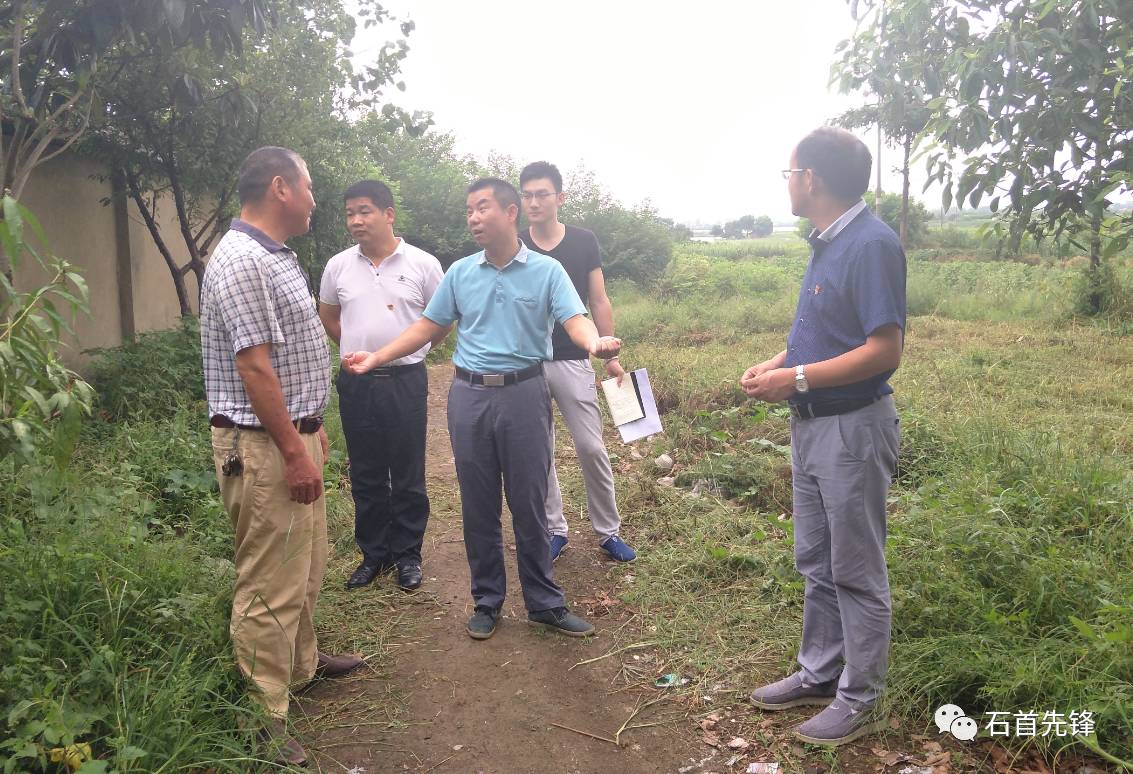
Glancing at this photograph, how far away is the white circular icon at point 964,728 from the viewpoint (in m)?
2.70

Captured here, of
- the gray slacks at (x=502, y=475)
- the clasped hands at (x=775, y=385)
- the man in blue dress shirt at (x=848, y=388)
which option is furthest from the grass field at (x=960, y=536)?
the clasped hands at (x=775, y=385)

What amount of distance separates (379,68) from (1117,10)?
8092 mm

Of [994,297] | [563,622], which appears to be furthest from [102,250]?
[994,297]

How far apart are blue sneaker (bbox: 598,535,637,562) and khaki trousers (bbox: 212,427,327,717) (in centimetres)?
203

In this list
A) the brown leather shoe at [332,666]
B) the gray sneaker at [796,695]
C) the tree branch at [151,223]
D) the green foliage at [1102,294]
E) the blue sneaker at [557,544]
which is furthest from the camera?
the green foliage at [1102,294]

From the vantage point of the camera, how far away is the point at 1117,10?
360 centimetres

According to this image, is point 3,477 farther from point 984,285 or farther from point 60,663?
point 984,285

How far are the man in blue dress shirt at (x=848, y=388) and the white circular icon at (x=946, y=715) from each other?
0.19 m

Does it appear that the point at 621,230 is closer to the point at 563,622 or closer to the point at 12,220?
the point at 563,622

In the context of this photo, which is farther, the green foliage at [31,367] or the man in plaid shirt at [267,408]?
the man in plaid shirt at [267,408]

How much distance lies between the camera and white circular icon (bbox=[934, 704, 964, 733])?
2.76 m

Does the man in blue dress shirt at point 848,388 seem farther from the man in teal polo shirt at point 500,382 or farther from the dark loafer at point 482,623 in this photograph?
the dark loafer at point 482,623

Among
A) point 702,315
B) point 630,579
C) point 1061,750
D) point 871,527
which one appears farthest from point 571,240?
point 702,315

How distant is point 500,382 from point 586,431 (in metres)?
0.97
